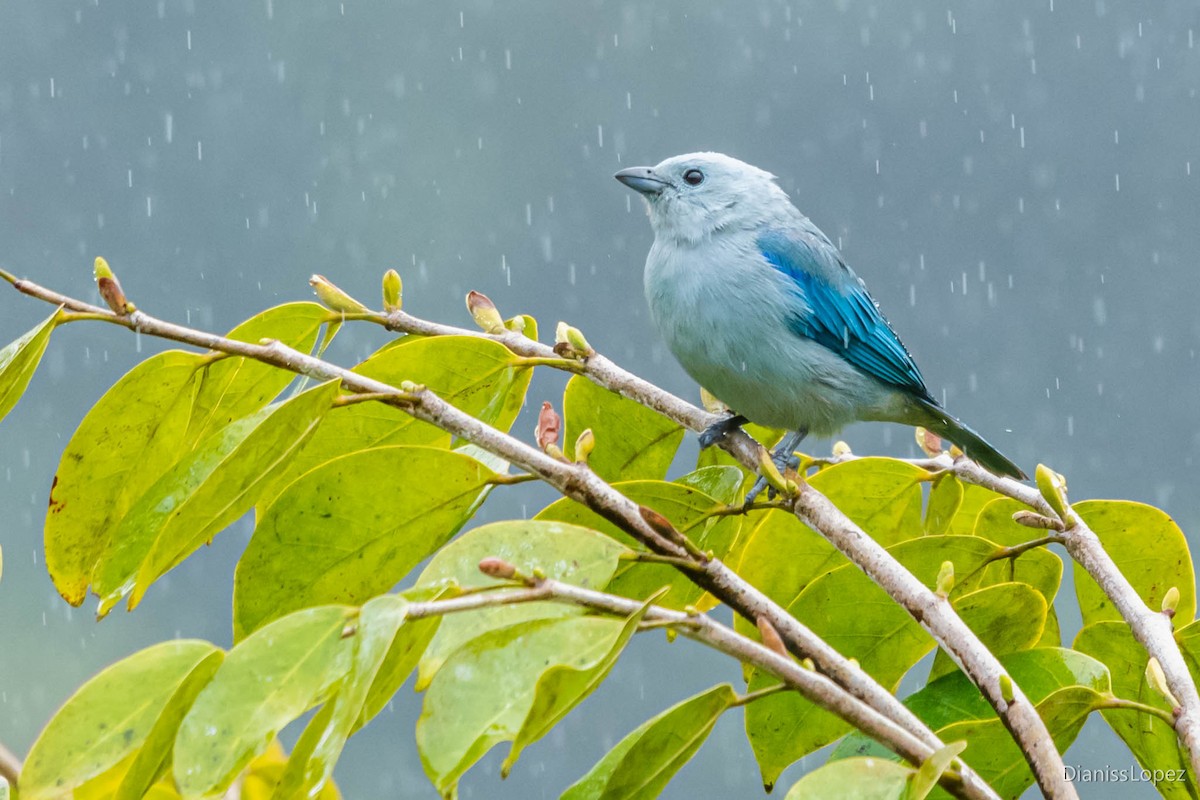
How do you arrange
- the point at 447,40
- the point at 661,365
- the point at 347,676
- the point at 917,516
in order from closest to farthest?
the point at 347,676
the point at 917,516
the point at 661,365
the point at 447,40

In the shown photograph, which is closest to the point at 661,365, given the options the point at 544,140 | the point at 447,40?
the point at 544,140

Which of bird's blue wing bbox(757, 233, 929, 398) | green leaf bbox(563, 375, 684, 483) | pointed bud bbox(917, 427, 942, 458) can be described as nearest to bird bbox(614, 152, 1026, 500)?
bird's blue wing bbox(757, 233, 929, 398)

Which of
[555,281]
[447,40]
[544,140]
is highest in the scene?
[447,40]

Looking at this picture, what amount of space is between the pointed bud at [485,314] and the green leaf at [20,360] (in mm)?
629

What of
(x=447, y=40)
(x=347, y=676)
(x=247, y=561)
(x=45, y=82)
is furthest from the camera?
(x=447, y=40)

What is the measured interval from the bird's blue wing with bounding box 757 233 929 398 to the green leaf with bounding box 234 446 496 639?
214 centimetres

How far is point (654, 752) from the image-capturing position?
50.4 inches

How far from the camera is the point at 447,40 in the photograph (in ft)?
292

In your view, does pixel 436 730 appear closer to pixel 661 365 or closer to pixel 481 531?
pixel 481 531

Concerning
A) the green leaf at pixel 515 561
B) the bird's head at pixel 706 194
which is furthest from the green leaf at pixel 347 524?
the bird's head at pixel 706 194

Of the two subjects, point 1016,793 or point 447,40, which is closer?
point 1016,793

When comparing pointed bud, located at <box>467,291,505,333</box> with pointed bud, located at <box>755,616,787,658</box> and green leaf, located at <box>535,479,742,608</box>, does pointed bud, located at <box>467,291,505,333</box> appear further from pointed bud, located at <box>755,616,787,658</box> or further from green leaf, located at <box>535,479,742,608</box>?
pointed bud, located at <box>755,616,787,658</box>

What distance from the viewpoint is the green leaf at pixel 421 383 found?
5.73 feet

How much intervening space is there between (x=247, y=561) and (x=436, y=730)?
0.44 meters
